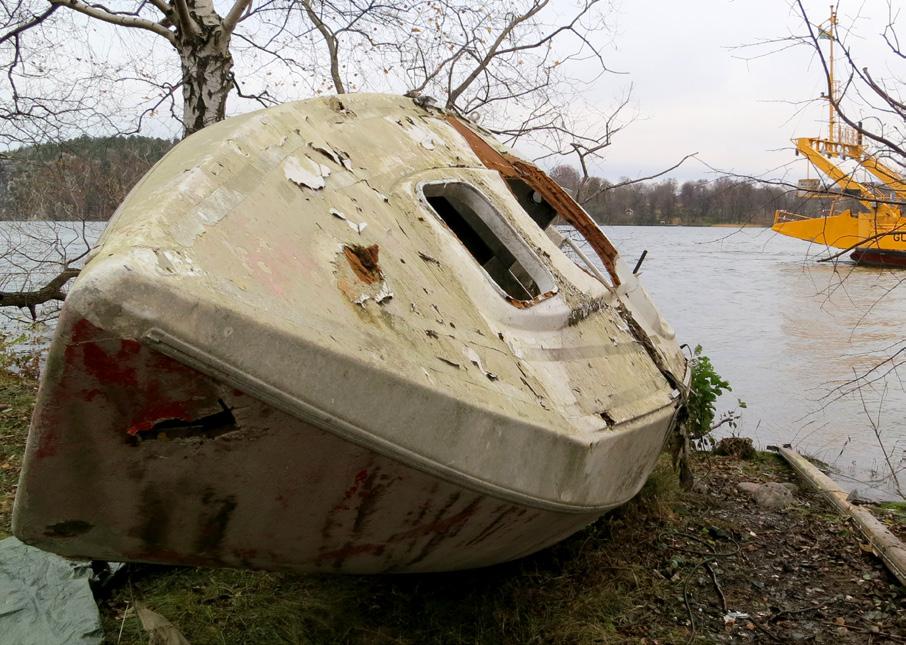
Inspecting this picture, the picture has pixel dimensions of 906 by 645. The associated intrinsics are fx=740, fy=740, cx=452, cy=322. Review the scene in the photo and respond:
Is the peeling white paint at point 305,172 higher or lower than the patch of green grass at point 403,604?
higher

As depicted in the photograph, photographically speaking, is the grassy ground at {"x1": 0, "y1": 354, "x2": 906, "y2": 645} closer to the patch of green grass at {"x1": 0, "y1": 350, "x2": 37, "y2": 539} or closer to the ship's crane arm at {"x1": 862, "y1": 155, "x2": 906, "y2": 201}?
the patch of green grass at {"x1": 0, "y1": 350, "x2": 37, "y2": 539}

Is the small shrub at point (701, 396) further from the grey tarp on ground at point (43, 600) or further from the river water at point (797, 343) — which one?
the grey tarp on ground at point (43, 600)

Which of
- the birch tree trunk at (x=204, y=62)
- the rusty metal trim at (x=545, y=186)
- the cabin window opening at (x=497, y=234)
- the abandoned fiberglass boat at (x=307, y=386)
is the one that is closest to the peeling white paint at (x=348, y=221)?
the abandoned fiberglass boat at (x=307, y=386)

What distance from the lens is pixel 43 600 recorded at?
332 centimetres

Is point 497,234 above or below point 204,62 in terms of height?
below

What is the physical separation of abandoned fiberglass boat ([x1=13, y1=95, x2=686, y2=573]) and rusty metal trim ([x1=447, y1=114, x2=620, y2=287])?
3.47ft

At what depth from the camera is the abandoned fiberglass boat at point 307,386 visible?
5.35 feet

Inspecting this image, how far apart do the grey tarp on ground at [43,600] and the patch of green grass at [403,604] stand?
0.48 ft

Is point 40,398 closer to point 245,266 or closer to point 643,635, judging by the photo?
point 245,266

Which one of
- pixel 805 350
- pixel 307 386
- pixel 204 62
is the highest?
pixel 204 62

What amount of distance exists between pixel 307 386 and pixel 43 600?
240cm

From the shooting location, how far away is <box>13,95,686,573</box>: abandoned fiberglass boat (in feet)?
5.35

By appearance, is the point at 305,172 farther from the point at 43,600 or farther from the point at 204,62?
the point at 204,62

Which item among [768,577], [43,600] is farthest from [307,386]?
[768,577]
